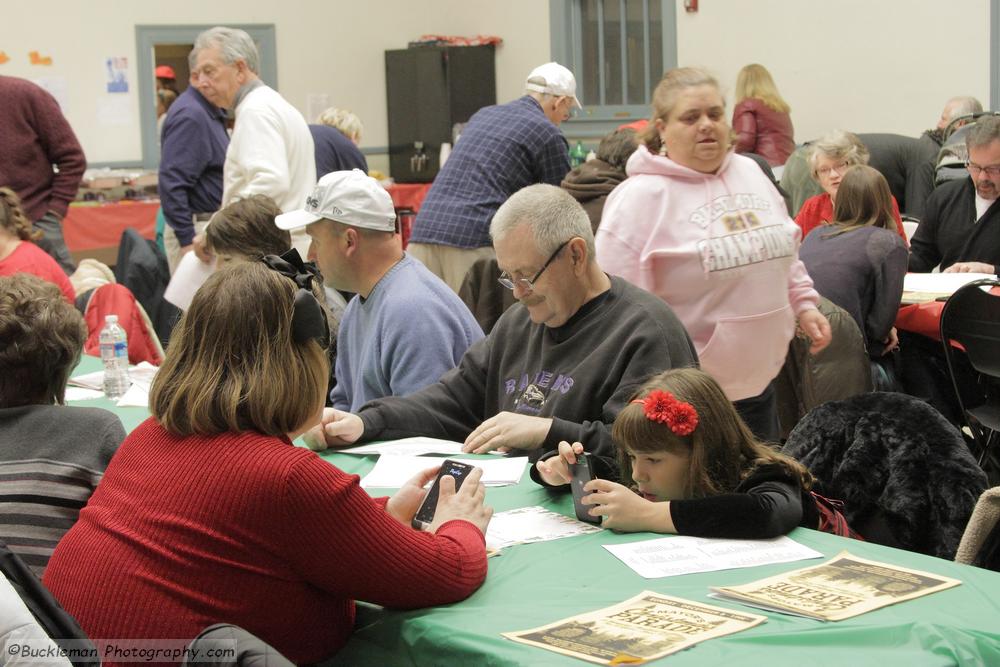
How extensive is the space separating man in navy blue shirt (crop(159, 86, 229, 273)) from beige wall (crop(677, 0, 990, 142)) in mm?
3677

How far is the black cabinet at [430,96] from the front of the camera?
35.9 feet

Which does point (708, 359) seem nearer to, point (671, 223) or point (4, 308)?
point (671, 223)

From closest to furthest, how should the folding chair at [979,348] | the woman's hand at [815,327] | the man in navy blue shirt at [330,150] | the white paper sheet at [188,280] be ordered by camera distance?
1. the woman's hand at [815,327]
2. the folding chair at [979,348]
3. the white paper sheet at [188,280]
4. the man in navy blue shirt at [330,150]

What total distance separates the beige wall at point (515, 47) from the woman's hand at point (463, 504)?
21.5ft

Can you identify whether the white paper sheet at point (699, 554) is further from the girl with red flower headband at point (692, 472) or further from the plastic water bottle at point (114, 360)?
the plastic water bottle at point (114, 360)

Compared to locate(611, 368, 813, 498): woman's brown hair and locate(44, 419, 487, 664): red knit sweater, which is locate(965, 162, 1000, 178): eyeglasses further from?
locate(44, 419, 487, 664): red knit sweater

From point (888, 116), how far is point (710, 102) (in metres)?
5.55

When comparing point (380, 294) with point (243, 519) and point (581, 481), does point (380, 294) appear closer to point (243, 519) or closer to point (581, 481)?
point (581, 481)

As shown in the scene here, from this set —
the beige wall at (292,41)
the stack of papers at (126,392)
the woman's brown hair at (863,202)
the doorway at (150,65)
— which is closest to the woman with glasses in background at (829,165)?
the woman's brown hair at (863,202)

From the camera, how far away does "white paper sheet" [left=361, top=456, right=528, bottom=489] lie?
246 cm

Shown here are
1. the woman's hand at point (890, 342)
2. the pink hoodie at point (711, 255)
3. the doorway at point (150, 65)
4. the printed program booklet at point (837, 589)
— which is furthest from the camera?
the doorway at point (150, 65)

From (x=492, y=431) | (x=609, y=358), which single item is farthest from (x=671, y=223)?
(x=492, y=431)

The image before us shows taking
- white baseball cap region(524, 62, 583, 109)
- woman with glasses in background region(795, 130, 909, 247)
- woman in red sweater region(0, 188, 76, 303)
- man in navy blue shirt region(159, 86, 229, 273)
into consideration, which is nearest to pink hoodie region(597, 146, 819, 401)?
white baseball cap region(524, 62, 583, 109)

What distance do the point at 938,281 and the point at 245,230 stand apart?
292 centimetres
